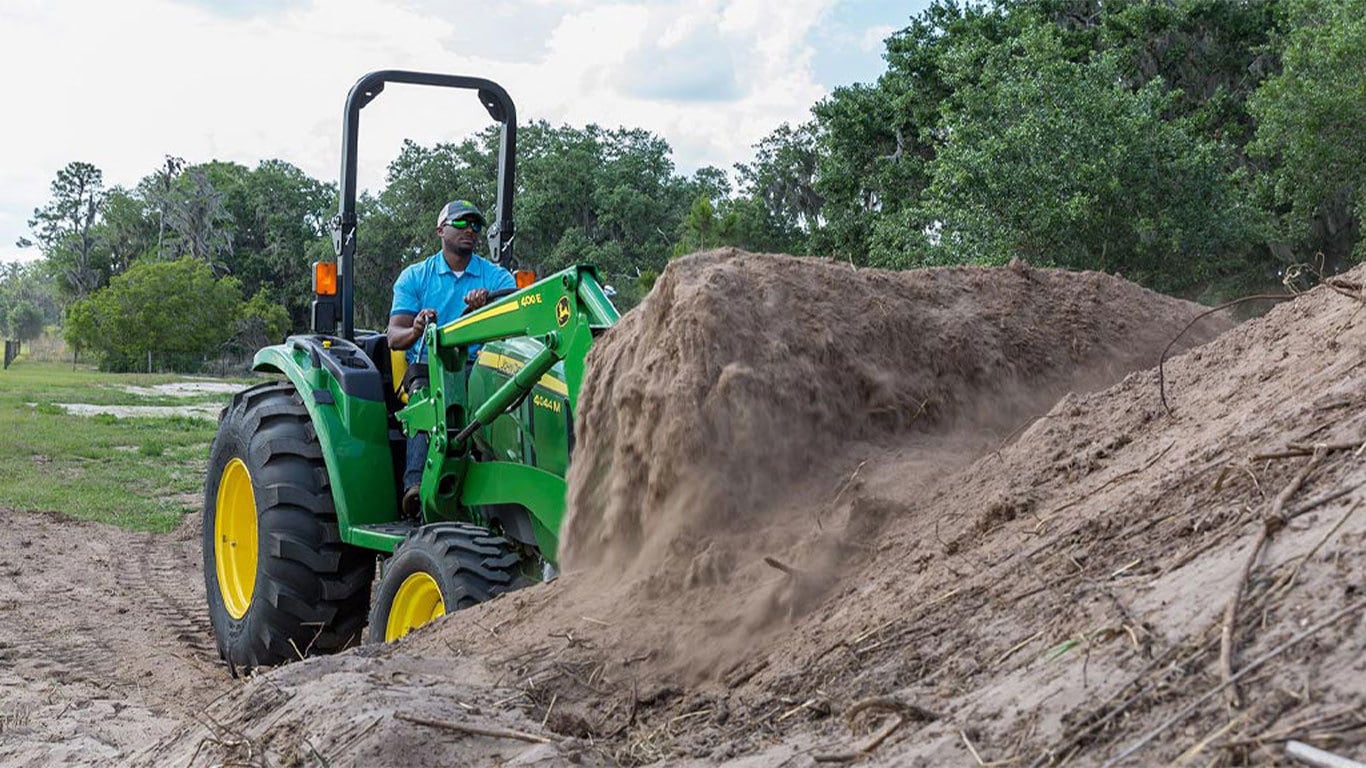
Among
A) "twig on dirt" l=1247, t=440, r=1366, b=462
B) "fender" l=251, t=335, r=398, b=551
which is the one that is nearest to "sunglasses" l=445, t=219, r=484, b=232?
"fender" l=251, t=335, r=398, b=551

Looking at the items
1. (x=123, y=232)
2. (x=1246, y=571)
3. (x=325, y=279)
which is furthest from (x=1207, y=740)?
(x=123, y=232)

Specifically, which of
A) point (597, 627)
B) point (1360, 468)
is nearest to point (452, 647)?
point (597, 627)

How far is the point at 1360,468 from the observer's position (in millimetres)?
2676

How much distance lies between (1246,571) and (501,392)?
371 centimetres

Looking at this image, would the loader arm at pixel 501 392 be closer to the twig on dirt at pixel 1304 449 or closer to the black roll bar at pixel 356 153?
the black roll bar at pixel 356 153

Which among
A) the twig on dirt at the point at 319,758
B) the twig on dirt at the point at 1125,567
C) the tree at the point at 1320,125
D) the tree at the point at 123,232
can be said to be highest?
the tree at the point at 123,232

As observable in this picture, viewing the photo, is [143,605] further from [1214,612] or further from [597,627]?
[1214,612]

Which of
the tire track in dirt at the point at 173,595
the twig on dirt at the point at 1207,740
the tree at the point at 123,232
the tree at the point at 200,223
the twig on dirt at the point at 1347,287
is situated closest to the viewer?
the twig on dirt at the point at 1207,740

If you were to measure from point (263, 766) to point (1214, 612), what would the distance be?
8.34 feet

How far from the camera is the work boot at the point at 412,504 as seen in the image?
21.3ft

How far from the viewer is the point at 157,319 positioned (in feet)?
176

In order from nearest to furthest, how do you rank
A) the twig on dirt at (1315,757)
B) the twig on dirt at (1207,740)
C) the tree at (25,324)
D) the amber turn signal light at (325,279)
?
the twig on dirt at (1315,757)
the twig on dirt at (1207,740)
the amber turn signal light at (325,279)
the tree at (25,324)

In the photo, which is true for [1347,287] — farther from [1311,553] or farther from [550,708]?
[550,708]

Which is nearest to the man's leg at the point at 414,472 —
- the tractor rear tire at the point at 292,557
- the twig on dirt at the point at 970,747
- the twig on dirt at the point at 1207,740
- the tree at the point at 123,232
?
the tractor rear tire at the point at 292,557
